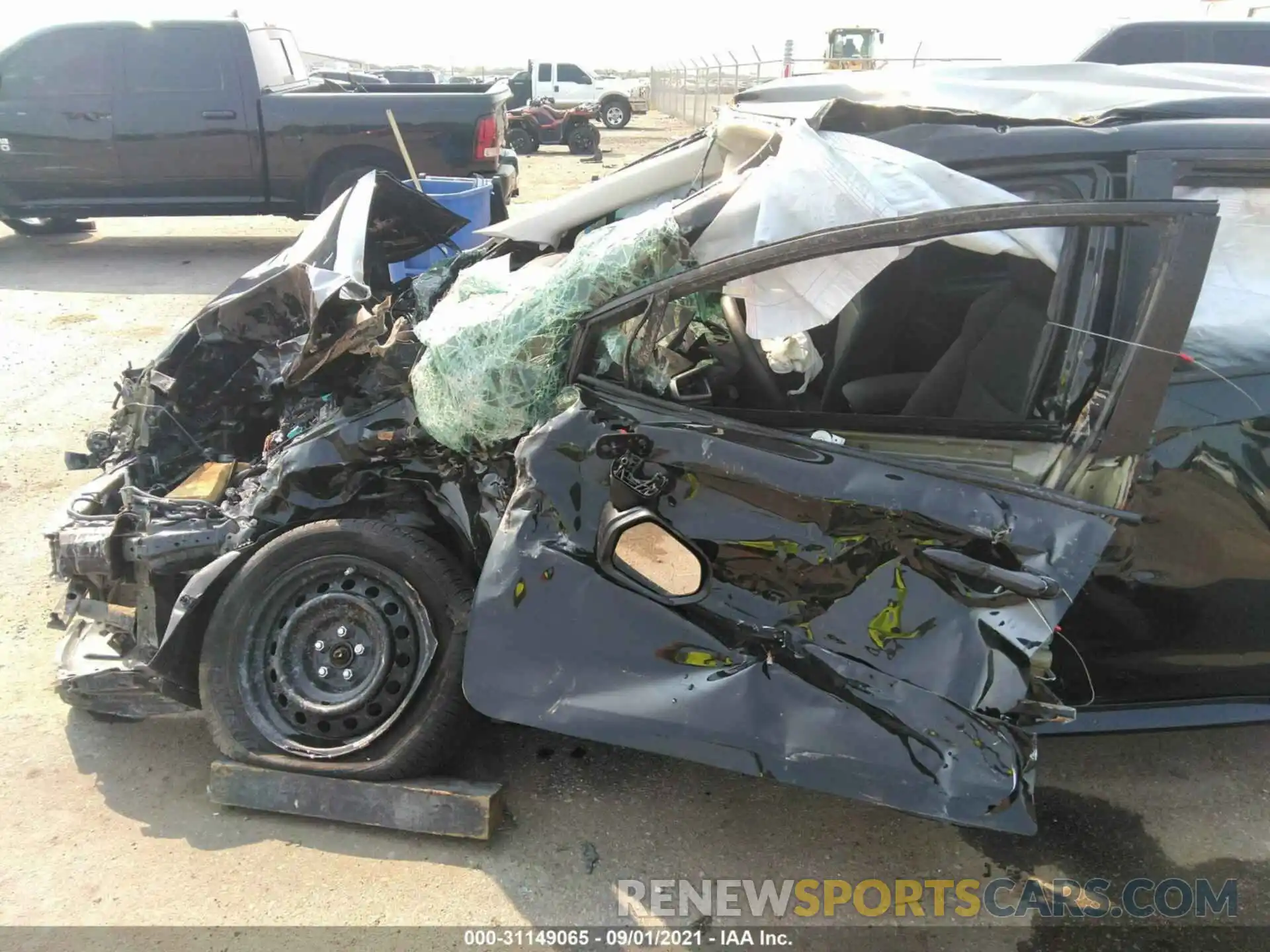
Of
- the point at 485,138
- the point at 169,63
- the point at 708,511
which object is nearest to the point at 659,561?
the point at 708,511

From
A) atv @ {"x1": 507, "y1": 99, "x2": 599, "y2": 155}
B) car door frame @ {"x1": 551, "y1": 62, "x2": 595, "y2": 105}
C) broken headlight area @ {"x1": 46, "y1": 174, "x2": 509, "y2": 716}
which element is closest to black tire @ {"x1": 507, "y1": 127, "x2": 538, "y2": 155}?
atv @ {"x1": 507, "y1": 99, "x2": 599, "y2": 155}

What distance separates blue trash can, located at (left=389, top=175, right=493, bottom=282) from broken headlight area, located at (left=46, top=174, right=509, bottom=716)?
645 mm

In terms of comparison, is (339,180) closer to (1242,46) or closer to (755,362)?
(755,362)

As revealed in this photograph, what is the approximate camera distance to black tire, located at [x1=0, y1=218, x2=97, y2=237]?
9305mm

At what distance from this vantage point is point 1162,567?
6.75 ft

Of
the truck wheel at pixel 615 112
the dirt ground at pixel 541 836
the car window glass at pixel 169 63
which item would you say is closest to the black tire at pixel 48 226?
the car window glass at pixel 169 63

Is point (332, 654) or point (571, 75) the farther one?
point (571, 75)

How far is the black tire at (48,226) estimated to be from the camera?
9.30 metres

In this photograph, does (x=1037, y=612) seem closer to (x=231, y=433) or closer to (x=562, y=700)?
(x=562, y=700)

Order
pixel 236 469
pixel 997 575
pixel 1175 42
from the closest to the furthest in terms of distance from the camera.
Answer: pixel 997 575 < pixel 236 469 < pixel 1175 42

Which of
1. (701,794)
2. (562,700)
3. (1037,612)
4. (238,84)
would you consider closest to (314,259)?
(562,700)

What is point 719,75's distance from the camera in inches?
958

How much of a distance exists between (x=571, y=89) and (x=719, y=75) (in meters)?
4.39

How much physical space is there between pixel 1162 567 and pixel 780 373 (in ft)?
3.49
